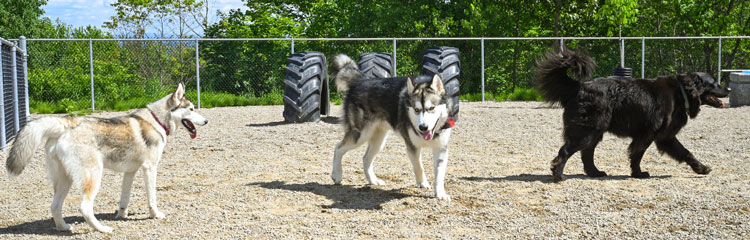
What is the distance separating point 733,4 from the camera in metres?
19.5

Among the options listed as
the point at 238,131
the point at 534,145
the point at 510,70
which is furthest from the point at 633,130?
the point at 510,70

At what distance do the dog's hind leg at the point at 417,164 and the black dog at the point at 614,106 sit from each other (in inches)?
47.3

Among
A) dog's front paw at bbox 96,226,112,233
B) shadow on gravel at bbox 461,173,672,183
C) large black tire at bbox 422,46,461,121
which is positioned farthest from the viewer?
large black tire at bbox 422,46,461,121

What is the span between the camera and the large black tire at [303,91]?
1127 cm

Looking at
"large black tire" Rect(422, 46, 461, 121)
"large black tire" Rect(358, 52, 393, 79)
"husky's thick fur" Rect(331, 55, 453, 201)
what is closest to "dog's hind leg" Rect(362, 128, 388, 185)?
"husky's thick fur" Rect(331, 55, 453, 201)

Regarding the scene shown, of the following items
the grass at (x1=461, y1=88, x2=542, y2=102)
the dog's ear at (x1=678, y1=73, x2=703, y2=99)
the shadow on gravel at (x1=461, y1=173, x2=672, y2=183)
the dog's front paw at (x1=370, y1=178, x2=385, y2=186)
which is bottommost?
the dog's front paw at (x1=370, y1=178, x2=385, y2=186)

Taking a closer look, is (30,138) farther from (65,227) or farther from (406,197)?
(406,197)

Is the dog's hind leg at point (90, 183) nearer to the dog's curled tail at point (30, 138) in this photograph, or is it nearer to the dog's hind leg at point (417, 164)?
the dog's curled tail at point (30, 138)

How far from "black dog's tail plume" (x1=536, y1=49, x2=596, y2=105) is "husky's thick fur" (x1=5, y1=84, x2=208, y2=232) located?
3548 millimetres

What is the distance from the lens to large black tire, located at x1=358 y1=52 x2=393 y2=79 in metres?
11.4

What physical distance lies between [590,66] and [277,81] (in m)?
11.2

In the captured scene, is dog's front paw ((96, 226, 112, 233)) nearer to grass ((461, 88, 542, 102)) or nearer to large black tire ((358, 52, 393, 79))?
large black tire ((358, 52, 393, 79))

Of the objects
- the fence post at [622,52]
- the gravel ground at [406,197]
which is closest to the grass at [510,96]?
the fence post at [622,52]

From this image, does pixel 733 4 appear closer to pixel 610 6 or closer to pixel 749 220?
pixel 610 6
